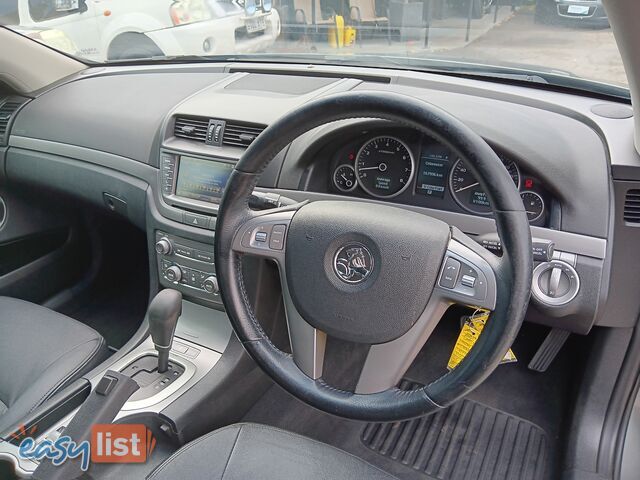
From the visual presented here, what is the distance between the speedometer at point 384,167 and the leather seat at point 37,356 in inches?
35.3

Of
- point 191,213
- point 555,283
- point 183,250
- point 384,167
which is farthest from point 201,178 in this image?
point 555,283

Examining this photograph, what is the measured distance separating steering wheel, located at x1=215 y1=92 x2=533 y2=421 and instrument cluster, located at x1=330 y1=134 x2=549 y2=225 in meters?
0.31

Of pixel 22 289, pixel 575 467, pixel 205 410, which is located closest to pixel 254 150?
pixel 205 410

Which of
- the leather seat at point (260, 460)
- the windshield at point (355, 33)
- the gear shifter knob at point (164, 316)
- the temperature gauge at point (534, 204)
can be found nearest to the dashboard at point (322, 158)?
the temperature gauge at point (534, 204)

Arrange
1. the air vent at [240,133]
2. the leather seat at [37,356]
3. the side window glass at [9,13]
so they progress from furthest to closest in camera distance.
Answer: the side window glass at [9,13]
the air vent at [240,133]
the leather seat at [37,356]

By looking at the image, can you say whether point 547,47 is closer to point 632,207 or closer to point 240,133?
point 632,207

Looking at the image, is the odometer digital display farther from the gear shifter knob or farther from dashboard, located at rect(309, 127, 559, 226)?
the gear shifter knob

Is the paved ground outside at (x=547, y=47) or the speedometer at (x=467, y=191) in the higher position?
the paved ground outside at (x=547, y=47)

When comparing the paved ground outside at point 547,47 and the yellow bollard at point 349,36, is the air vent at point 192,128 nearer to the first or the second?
the yellow bollard at point 349,36

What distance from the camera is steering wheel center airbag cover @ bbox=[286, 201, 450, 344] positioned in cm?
108

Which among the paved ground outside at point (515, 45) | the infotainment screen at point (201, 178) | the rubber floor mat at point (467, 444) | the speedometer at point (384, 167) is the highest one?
the paved ground outside at point (515, 45)

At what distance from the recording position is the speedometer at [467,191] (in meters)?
1.38

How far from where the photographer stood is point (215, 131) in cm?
165

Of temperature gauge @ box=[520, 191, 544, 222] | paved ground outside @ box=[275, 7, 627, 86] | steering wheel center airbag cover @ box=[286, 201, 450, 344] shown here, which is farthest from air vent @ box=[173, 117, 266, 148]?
temperature gauge @ box=[520, 191, 544, 222]
